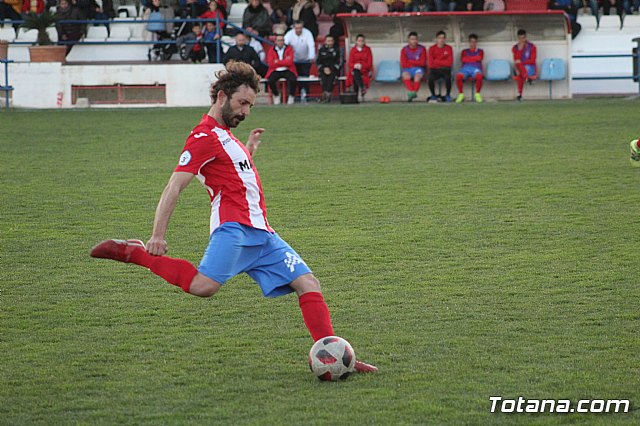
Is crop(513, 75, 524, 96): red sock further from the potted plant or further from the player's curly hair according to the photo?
the player's curly hair

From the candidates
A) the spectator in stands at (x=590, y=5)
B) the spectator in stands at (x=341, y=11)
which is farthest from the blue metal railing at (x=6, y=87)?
the spectator in stands at (x=590, y=5)

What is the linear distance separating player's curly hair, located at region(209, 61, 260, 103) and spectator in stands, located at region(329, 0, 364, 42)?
20.1 m

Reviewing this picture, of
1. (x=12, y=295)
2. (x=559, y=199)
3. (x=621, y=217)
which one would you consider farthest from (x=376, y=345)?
(x=559, y=199)

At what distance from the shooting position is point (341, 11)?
26.2 meters

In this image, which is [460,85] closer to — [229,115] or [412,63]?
[412,63]

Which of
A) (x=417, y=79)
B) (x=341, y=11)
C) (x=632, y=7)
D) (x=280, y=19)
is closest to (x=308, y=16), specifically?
(x=341, y=11)

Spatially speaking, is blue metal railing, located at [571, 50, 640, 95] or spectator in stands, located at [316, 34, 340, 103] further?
blue metal railing, located at [571, 50, 640, 95]

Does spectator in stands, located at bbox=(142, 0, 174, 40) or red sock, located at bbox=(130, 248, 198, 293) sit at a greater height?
spectator in stands, located at bbox=(142, 0, 174, 40)

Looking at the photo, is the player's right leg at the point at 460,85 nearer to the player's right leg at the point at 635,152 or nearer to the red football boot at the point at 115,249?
the player's right leg at the point at 635,152

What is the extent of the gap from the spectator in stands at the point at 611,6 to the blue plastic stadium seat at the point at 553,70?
299 cm

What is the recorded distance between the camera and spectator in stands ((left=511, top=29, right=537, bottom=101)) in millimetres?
24391

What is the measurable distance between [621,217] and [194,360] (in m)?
5.45

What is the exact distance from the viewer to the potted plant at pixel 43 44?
23.8 m

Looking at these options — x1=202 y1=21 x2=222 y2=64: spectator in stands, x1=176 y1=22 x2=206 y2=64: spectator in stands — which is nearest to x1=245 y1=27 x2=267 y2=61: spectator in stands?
x1=202 y1=21 x2=222 y2=64: spectator in stands
